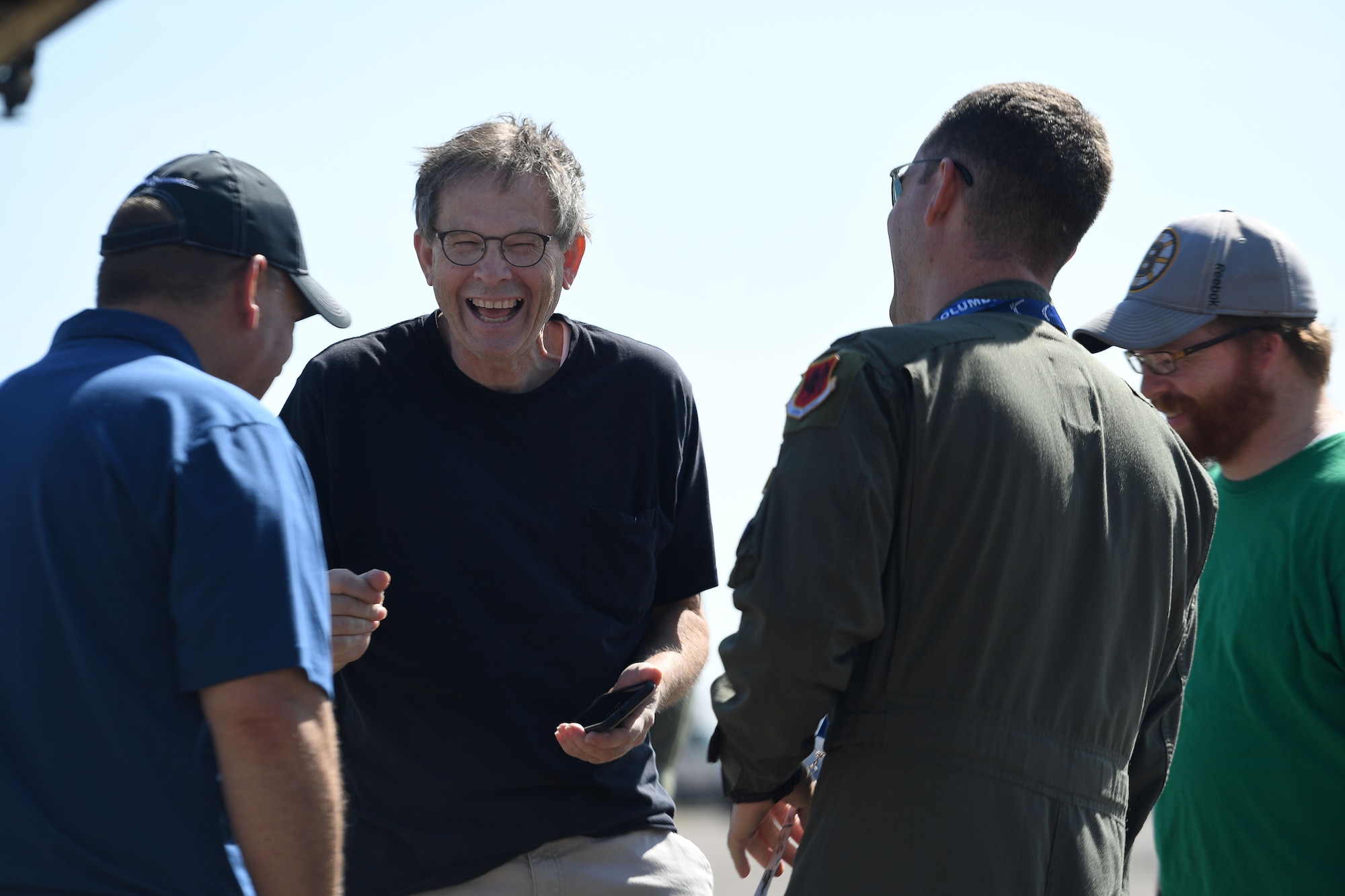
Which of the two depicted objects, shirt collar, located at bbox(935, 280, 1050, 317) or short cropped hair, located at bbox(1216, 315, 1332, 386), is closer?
shirt collar, located at bbox(935, 280, 1050, 317)

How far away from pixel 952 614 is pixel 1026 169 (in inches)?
34.9

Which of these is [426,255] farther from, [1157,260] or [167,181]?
[1157,260]

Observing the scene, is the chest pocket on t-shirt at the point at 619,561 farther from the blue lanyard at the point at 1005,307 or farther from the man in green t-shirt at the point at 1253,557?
the man in green t-shirt at the point at 1253,557

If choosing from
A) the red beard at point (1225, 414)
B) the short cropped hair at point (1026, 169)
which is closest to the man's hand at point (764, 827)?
the short cropped hair at point (1026, 169)

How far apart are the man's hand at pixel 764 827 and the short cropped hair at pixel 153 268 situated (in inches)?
54.0

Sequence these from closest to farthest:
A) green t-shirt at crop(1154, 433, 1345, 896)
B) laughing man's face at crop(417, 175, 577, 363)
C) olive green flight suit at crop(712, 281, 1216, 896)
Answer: olive green flight suit at crop(712, 281, 1216, 896) → green t-shirt at crop(1154, 433, 1345, 896) → laughing man's face at crop(417, 175, 577, 363)

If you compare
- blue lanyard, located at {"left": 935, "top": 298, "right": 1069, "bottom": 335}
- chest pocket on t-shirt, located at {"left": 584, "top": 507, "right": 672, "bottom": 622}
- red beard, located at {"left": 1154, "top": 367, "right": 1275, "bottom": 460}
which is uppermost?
blue lanyard, located at {"left": 935, "top": 298, "right": 1069, "bottom": 335}

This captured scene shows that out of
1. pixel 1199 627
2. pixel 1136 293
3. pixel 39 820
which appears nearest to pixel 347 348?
pixel 39 820

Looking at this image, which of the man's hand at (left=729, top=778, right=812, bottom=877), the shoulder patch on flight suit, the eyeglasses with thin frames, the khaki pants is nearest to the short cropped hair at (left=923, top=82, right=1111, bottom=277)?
the eyeglasses with thin frames

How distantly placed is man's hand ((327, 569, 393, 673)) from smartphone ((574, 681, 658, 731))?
1.70ft

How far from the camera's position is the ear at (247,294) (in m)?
2.27

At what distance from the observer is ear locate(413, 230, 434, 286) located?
333cm

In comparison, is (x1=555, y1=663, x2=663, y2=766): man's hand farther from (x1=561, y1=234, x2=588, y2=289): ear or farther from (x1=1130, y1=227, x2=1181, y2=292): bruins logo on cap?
(x1=1130, y1=227, x2=1181, y2=292): bruins logo on cap

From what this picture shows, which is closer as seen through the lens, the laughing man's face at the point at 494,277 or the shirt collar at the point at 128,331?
the shirt collar at the point at 128,331
